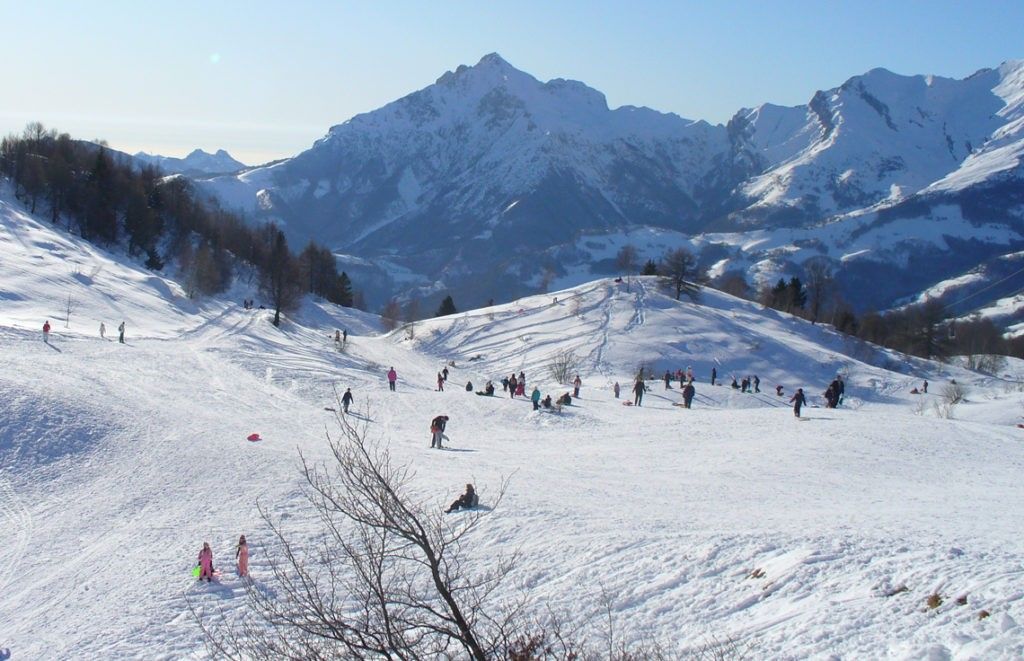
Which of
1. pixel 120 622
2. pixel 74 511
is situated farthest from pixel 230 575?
pixel 74 511

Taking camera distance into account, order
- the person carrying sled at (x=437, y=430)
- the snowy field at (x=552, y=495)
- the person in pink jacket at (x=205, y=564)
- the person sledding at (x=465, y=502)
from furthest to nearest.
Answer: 1. the person carrying sled at (x=437, y=430)
2. the person sledding at (x=465, y=502)
3. the person in pink jacket at (x=205, y=564)
4. the snowy field at (x=552, y=495)

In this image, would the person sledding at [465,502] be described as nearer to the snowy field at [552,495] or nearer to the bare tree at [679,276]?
the snowy field at [552,495]

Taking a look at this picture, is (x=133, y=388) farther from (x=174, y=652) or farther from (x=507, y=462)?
(x=174, y=652)

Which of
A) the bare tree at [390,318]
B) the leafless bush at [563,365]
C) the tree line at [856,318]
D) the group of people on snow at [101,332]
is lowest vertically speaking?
the group of people on snow at [101,332]

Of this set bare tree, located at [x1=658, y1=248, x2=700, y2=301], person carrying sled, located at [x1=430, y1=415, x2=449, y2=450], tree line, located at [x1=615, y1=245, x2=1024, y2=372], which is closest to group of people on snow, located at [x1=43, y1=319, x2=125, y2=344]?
person carrying sled, located at [x1=430, y1=415, x2=449, y2=450]

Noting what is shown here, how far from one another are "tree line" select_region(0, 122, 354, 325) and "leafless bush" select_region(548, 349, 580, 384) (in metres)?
23.9

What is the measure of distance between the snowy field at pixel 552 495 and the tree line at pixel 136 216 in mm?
24607

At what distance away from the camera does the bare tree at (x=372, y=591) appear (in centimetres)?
727

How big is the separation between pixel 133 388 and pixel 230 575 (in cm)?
1987

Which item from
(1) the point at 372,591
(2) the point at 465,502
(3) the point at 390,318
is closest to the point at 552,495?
(2) the point at 465,502

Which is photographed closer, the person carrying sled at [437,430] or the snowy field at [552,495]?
the snowy field at [552,495]

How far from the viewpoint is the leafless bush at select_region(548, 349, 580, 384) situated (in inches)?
2165

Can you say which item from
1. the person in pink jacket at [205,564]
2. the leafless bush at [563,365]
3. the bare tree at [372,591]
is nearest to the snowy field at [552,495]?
the person in pink jacket at [205,564]

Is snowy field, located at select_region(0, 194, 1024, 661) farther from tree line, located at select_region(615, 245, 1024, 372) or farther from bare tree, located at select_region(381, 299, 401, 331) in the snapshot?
tree line, located at select_region(615, 245, 1024, 372)
